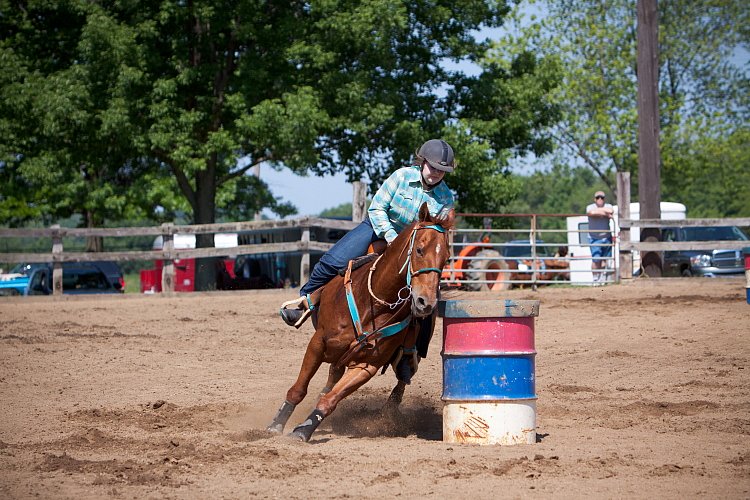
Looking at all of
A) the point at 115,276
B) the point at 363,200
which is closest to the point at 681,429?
the point at 363,200

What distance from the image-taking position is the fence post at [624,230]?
1995 cm

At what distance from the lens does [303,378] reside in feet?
24.4

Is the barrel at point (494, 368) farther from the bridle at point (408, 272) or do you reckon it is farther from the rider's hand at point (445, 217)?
the rider's hand at point (445, 217)

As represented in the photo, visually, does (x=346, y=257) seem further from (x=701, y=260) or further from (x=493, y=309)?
(x=701, y=260)

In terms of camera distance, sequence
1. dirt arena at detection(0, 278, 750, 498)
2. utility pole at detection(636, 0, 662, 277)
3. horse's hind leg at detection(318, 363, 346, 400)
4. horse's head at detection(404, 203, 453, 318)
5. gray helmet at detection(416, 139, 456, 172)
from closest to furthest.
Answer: dirt arena at detection(0, 278, 750, 498) < horse's head at detection(404, 203, 453, 318) < gray helmet at detection(416, 139, 456, 172) < horse's hind leg at detection(318, 363, 346, 400) < utility pole at detection(636, 0, 662, 277)

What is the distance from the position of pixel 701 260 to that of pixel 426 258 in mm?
21593

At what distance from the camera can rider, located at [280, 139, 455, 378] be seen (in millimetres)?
7176

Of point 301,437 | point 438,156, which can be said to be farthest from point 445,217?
point 301,437

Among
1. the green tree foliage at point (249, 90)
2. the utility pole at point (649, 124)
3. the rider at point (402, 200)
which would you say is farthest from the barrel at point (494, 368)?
the green tree foliage at point (249, 90)

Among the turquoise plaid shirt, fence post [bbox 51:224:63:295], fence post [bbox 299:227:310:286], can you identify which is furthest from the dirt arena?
fence post [bbox 51:224:63:295]

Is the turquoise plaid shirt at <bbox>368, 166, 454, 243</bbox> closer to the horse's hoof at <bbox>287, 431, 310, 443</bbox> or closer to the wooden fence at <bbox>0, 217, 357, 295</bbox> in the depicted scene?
the horse's hoof at <bbox>287, 431, 310, 443</bbox>

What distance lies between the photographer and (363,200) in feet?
65.4

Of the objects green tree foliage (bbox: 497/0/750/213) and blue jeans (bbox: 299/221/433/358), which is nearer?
blue jeans (bbox: 299/221/433/358)

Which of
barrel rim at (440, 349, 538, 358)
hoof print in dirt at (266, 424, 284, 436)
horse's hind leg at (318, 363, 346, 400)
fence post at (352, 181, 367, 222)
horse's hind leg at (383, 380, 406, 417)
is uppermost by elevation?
fence post at (352, 181, 367, 222)
